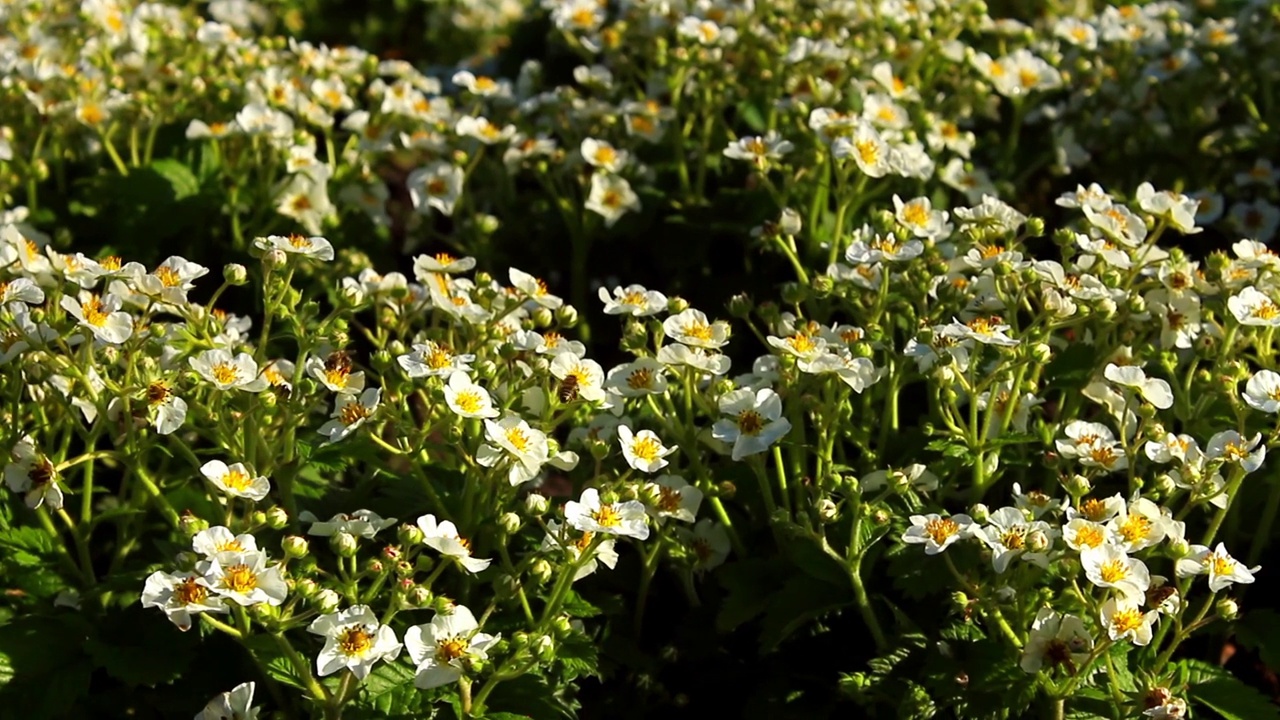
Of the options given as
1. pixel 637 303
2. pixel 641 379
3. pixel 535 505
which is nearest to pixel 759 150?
pixel 637 303

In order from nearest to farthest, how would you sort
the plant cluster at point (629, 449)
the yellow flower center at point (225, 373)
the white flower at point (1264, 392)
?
the plant cluster at point (629, 449)
the yellow flower center at point (225, 373)
the white flower at point (1264, 392)

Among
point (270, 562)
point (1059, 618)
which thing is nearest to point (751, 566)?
point (1059, 618)

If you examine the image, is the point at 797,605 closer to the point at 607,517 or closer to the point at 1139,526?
the point at 607,517

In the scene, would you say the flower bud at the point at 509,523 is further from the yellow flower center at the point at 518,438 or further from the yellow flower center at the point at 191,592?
the yellow flower center at the point at 191,592

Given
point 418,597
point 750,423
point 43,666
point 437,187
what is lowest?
point 43,666

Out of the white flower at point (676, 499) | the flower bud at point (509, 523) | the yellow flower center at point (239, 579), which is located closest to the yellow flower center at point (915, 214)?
the white flower at point (676, 499)
